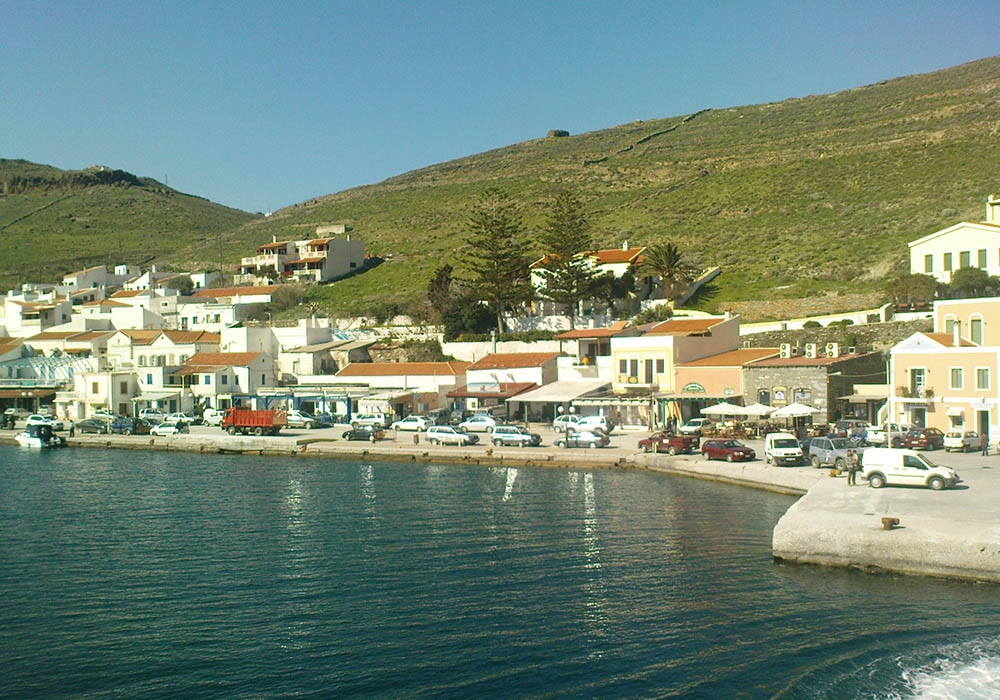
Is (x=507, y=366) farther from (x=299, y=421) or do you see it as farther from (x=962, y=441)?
(x=962, y=441)

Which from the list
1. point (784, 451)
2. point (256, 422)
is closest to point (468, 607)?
point (784, 451)

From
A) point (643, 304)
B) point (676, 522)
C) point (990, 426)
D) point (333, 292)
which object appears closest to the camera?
point (676, 522)

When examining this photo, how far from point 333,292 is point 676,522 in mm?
67304

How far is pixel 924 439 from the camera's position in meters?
36.4

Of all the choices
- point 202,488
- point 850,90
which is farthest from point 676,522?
point 850,90

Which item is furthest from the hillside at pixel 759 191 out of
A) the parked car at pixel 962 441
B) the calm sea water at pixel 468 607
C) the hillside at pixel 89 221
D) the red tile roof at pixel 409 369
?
the calm sea water at pixel 468 607

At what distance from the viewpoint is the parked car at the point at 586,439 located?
44.9 meters

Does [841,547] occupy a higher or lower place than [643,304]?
lower

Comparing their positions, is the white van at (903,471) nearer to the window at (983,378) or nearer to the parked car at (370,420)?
the window at (983,378)

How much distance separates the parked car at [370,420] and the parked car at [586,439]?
43.3 feet

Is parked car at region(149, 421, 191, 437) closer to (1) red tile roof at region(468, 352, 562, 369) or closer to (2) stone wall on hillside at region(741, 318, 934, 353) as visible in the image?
(1) red tile roof at region(468, 352, 562, 369)

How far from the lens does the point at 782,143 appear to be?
11119cm

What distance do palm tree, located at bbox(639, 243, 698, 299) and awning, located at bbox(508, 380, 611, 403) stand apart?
1616cm

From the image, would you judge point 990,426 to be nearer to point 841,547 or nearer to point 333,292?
point 841,547
